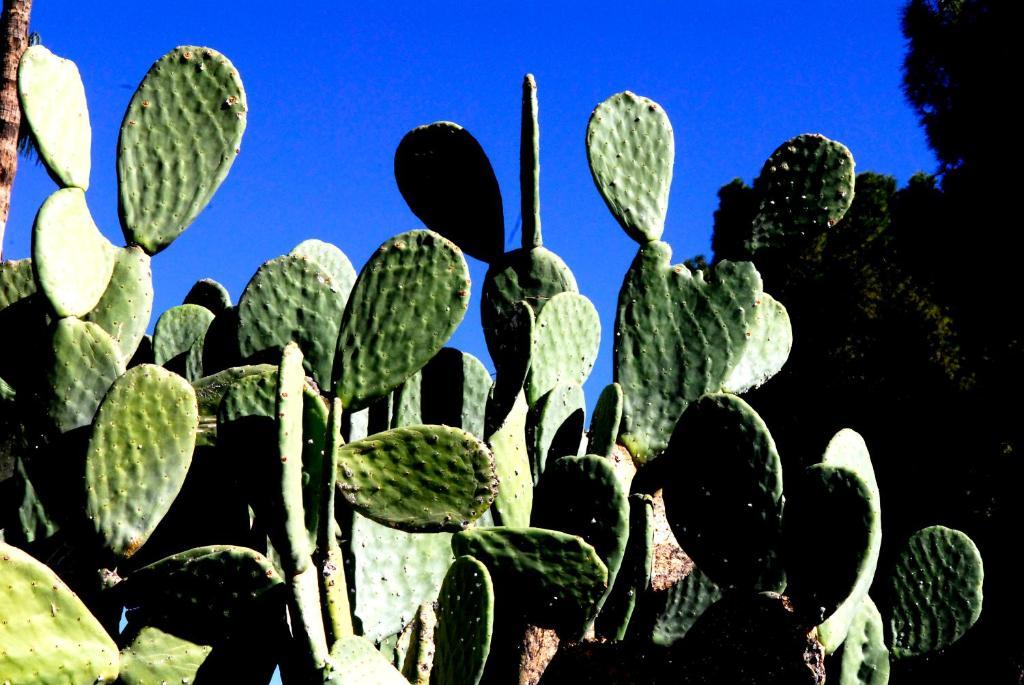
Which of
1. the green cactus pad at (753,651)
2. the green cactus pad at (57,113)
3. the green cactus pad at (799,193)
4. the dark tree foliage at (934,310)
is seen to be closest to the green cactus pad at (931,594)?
the green cactus pad at (799,193)

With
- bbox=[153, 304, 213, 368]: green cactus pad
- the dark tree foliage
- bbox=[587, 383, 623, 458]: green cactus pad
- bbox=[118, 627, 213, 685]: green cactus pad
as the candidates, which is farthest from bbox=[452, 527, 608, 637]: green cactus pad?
the dark tree foliage

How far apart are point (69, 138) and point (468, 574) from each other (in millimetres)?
870

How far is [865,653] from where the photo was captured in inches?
68.9

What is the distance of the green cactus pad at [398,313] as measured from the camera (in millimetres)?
1396

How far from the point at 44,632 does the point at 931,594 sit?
1.53m

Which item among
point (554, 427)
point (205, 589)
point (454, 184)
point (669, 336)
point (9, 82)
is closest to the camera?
point (205, 589)

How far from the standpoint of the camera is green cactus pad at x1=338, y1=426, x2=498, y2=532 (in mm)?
1330

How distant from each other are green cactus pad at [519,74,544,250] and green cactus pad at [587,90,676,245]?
0.11 metres

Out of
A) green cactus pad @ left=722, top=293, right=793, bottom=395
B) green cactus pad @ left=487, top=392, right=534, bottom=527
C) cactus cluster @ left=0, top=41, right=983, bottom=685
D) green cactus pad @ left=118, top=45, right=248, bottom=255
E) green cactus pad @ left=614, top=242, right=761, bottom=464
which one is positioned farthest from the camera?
green cactus pad @ left=722, top=293, right=793, bottom=395

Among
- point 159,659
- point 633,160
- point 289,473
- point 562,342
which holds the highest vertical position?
point 633,160

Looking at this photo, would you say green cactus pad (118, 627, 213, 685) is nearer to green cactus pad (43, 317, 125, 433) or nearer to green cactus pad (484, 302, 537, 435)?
green cactus pad (43, 317, 125, 433)

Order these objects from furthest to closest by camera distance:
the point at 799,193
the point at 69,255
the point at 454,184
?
the point at 799,193 → the point at 454,184 → the point at 69,255

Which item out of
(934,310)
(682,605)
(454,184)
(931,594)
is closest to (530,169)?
(454,184)

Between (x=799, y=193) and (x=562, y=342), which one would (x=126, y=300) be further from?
(x=799, y=193)
